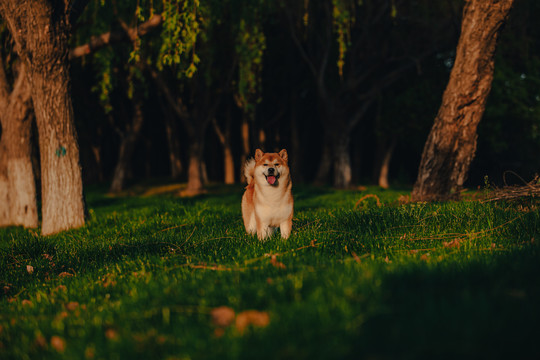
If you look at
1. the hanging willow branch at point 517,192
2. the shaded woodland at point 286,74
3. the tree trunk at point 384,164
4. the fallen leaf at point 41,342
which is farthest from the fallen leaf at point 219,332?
the tree trunk at point 384,164

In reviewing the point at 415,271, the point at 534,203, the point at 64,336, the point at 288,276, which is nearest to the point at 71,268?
the point at 64,336

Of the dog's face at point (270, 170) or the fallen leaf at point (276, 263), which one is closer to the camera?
the fallen leaf at point (276, 263)

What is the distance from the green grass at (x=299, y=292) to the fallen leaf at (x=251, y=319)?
0.07 m

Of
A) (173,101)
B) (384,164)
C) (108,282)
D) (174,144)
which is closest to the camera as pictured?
(108,282)

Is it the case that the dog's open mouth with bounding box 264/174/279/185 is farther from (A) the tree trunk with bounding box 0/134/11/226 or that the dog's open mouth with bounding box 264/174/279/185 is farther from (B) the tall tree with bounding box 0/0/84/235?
(A) the tree trunk with bounding box 0/134/11/226

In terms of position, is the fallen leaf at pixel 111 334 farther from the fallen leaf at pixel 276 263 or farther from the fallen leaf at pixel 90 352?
the fallen leaf at pixel 276 263

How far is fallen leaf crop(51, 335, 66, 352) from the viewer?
250 cm

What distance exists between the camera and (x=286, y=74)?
2375 cm

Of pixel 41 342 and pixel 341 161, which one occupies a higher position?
pixel 341 161

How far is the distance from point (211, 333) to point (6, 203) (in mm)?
9603

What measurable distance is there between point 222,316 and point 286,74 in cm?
2240

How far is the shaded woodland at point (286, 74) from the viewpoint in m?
8.52

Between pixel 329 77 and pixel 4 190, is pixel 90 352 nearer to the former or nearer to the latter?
pixel 4 190

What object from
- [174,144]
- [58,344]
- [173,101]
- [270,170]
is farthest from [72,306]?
[174,144]
